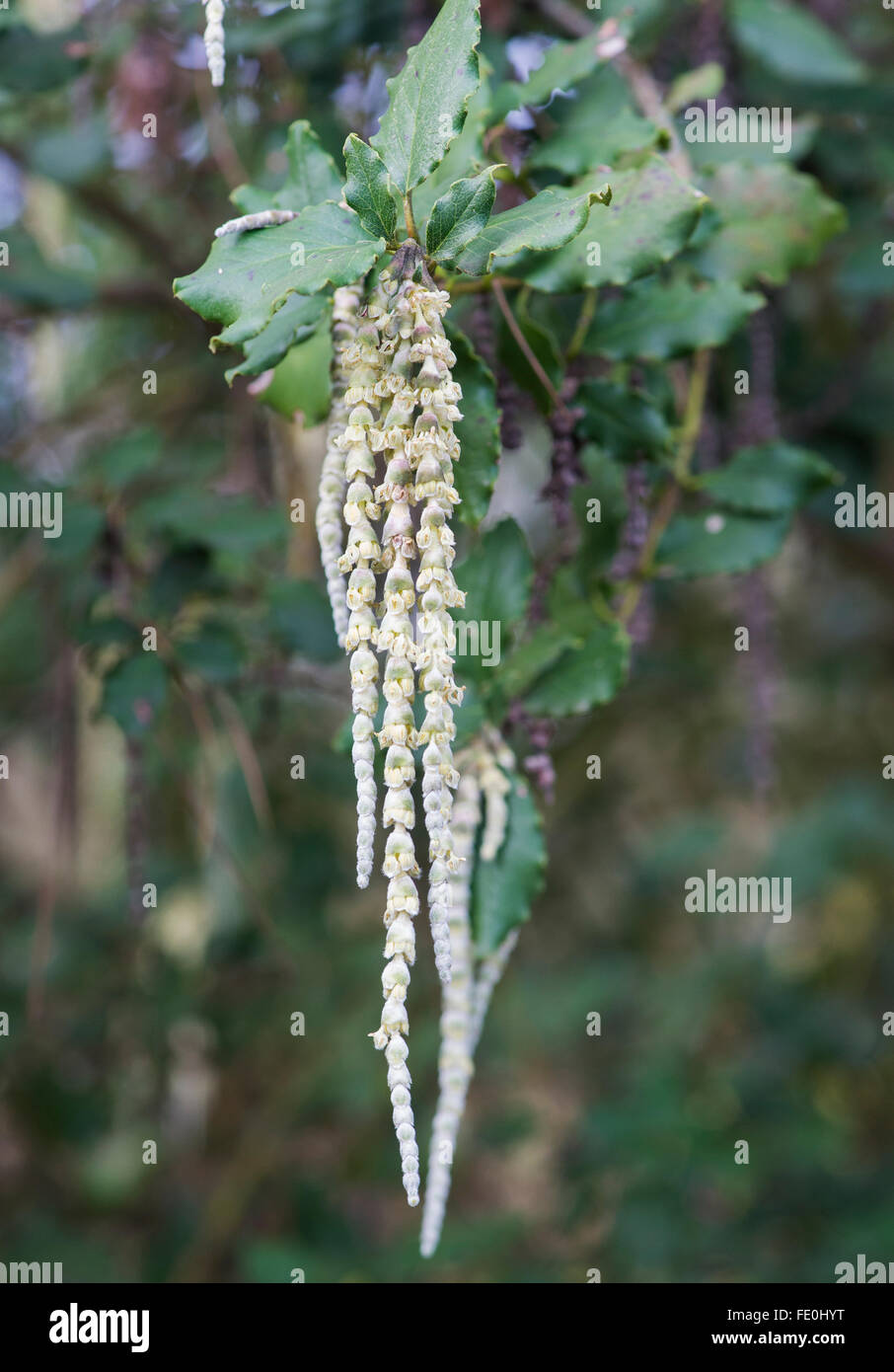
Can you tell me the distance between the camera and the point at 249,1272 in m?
1.70

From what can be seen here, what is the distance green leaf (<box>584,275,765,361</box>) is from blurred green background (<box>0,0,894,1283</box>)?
0.34m

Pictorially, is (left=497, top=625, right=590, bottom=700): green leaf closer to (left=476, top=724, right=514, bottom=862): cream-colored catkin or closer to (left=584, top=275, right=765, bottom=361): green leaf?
(left=476, top=724, right=514, bottom=862): cream-colored catkin

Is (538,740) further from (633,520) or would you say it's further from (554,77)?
(554,77)

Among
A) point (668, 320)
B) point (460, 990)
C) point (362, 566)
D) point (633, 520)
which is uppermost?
point (668, 320)

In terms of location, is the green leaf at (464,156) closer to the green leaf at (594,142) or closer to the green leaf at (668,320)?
the green leaf at (594,142)

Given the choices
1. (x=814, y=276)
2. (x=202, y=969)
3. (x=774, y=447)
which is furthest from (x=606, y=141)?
(x=202, y=969)

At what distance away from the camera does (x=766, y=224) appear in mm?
1014

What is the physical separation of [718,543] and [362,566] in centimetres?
56

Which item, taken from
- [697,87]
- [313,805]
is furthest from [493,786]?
[313,805]

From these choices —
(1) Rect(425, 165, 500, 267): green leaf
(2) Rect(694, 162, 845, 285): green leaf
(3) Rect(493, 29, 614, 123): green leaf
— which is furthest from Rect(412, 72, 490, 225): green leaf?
(2) Rect(694, 162, 845, 285): green leaf

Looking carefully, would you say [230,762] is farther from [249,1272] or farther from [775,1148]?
[775,1148]

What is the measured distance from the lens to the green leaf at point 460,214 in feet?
2.08

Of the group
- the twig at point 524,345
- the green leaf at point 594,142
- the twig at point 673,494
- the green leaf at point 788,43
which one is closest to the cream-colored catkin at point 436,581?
A: the twig at point 524,345

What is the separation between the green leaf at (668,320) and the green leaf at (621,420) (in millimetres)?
37
